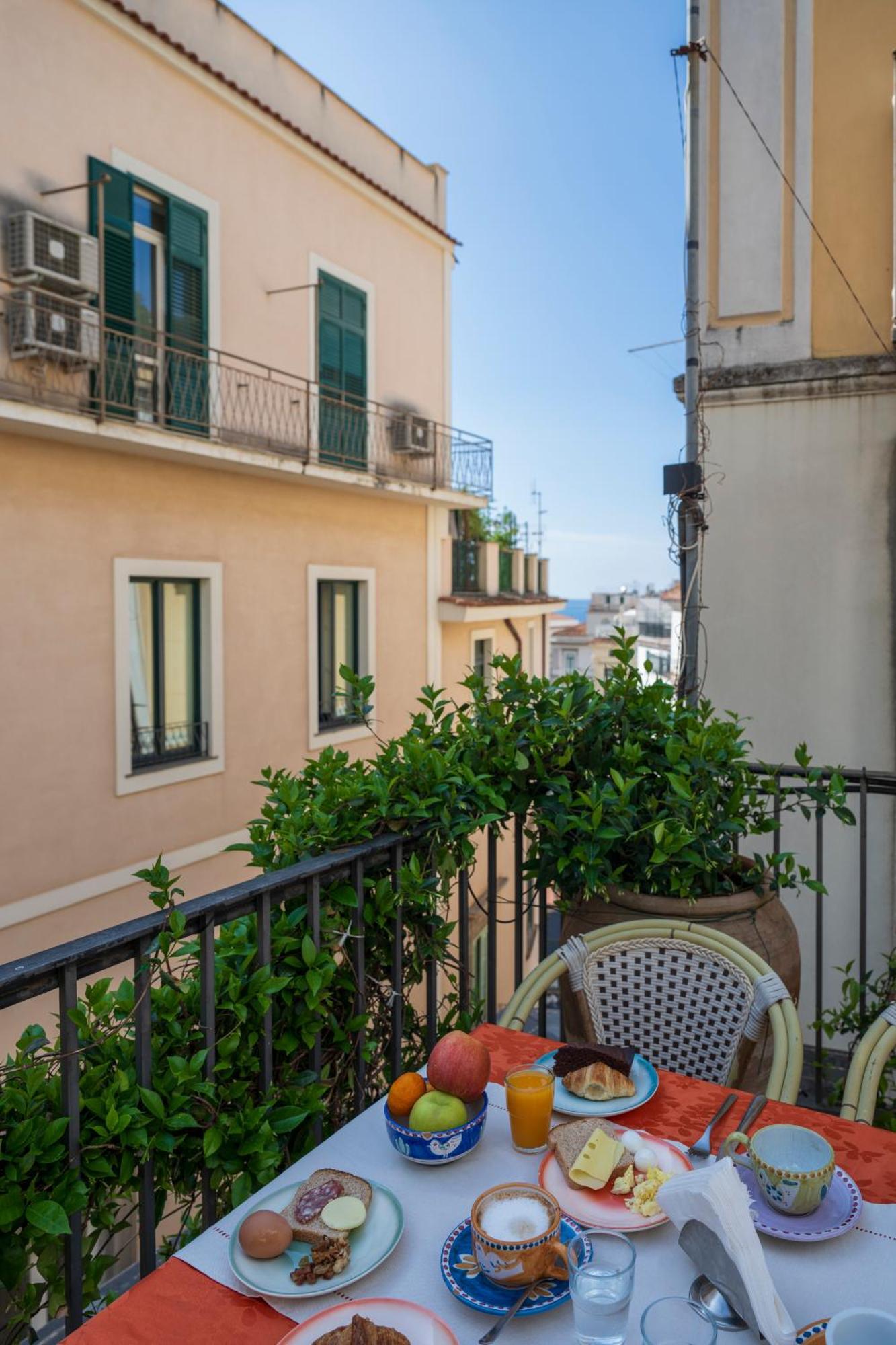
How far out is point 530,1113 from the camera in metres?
1.45

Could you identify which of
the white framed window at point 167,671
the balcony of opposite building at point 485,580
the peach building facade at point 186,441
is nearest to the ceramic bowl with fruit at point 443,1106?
the peach building facade at point 186,441

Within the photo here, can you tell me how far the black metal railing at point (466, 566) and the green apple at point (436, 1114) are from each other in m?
12.4

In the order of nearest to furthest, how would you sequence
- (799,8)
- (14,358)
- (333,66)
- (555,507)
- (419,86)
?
(799,8) → (14,358) → (333,66) → (419,86) → (555,507)

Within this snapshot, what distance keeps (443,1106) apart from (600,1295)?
452 millimetres

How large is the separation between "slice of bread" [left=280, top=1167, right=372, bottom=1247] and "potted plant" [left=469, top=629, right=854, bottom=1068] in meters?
1.11

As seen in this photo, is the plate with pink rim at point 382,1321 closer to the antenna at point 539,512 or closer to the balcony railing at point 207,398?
the balcony railing at point 207,398

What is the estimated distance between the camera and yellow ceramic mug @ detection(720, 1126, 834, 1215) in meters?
1.25

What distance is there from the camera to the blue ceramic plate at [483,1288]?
108 cm

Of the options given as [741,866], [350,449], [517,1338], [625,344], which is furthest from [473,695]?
[350,449]

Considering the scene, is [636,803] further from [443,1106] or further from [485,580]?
[485,580]

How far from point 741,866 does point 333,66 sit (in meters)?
11.2

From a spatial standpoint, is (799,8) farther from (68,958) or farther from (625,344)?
(68,958)

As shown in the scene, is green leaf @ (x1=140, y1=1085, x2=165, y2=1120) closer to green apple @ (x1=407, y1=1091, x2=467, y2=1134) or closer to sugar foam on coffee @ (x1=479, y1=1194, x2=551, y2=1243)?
green apple @ (x1=407, y1=1091, x2=467, y2=1134)

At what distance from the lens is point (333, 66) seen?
10672 millimetres
